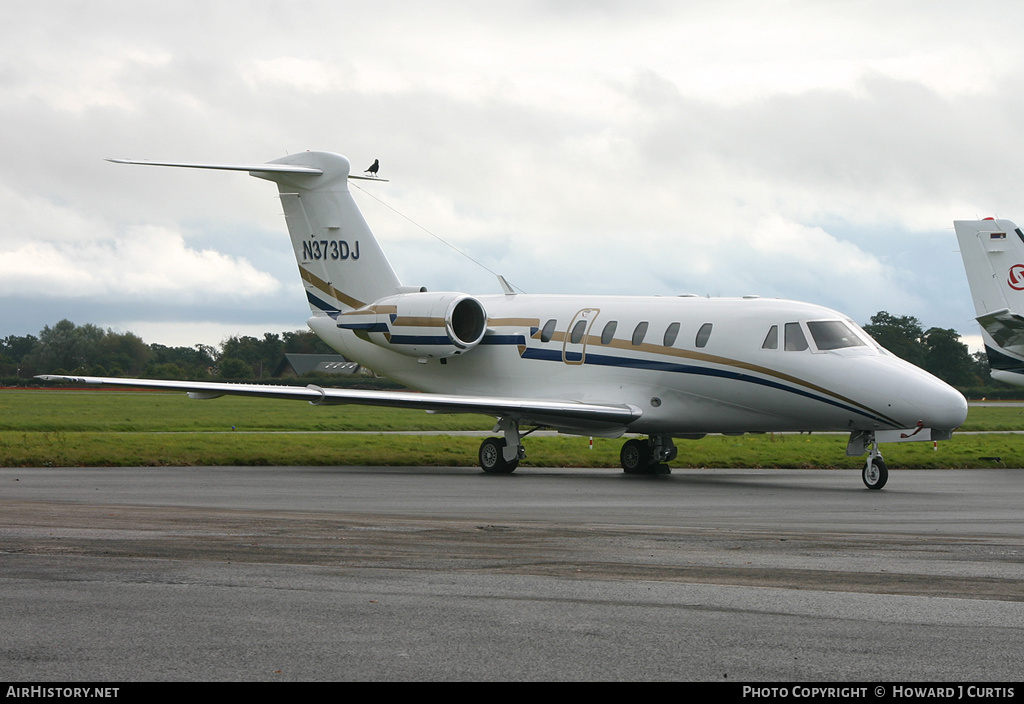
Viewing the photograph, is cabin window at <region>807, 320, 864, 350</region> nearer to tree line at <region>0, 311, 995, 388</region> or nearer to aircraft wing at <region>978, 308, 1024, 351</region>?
aircraft wing at <region>978, 308, 1024, 351</region>

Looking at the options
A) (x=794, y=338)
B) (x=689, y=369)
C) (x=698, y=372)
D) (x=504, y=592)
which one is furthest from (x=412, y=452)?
(x=504, y=592)

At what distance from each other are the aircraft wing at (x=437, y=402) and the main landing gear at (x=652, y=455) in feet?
3.07

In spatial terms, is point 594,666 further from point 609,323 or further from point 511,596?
point 609,323

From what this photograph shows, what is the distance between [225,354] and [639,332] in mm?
76600

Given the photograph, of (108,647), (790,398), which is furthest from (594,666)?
(790,398)

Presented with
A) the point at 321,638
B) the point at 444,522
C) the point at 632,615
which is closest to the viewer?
the point at 321,638

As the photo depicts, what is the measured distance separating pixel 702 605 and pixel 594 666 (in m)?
1.71

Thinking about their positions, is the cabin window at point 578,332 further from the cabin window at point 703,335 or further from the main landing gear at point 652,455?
the cabin window at point 703,335

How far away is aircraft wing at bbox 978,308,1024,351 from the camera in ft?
89.2

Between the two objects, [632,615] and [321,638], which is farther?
[632,615]

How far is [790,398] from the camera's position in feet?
65.9

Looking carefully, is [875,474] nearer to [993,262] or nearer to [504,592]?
[504,592]

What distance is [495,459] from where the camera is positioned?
2292 centimetres

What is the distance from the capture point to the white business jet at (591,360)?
1944cm
